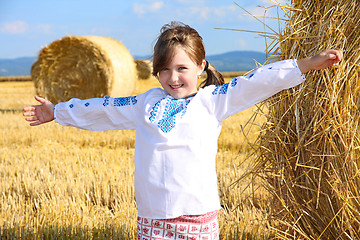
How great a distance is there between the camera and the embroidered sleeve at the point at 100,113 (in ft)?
Answer: 7.57

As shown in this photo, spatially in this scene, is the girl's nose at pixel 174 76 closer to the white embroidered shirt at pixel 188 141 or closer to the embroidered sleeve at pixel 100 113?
the white embroidered shirt at pixel 188 141

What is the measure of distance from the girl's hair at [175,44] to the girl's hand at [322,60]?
0.51m

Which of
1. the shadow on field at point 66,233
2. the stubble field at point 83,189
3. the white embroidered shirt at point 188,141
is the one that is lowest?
the shadow on field at point 66,233

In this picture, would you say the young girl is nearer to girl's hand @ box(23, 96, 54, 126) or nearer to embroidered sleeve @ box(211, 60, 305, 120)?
embroidered sleeve @ box(211, 60, 305, 120)

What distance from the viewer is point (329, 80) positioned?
2.34 meters

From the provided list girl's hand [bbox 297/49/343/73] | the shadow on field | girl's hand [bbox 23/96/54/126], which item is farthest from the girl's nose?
the shadow on field

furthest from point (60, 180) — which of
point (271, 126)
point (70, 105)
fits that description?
point (271, 126)

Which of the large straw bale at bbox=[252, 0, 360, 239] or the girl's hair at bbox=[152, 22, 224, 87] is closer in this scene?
the girl's hair at bbox=[152, 22, 224, 87]

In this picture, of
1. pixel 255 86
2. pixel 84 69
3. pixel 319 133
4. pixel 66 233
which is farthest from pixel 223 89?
pixel 84 69

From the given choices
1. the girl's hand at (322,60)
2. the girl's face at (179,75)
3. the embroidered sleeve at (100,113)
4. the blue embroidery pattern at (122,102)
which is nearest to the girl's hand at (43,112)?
the embroidered sleeve at (100,113)

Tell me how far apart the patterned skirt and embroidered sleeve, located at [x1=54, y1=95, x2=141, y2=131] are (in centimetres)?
55

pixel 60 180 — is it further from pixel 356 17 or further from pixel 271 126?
pixel 356 17

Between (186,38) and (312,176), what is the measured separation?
108cm

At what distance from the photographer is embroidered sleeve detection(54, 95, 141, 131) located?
2.31 m
